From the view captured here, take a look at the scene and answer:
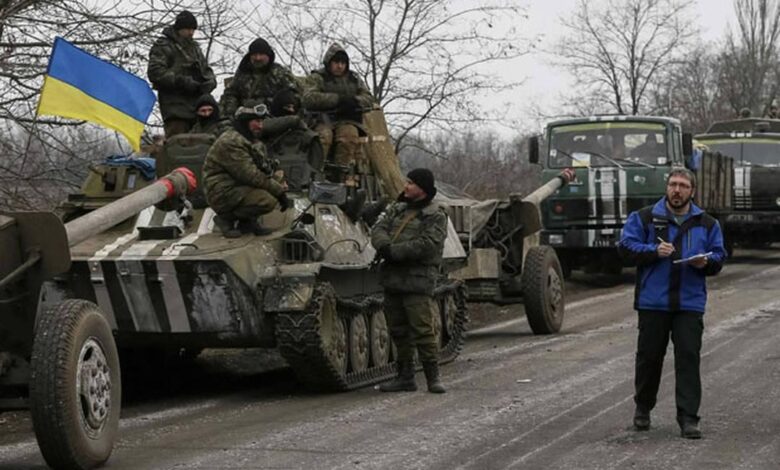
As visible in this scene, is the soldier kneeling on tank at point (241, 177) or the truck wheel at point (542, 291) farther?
the truck wheel at point (542, 291)

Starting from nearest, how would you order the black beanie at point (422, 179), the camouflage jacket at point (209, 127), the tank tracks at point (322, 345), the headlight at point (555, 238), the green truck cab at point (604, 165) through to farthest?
the tank tracks at point (322, 345) < the black beanie at point (422, 179) < the camouflage jacket at point (209, 127) < the green truck cab at point (604, 165) < the headlight at point (555, 238)

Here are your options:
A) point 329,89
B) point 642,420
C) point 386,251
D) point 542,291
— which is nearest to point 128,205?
point 386,251

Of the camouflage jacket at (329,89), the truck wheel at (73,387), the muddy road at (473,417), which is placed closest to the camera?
the truck wheel at (73,387)

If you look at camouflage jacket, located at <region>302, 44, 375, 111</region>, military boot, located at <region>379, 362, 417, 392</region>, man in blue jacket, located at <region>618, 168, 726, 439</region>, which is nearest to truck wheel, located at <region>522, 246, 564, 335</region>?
camouflage jacket, located at <region>302, 44, 375, 111</region>

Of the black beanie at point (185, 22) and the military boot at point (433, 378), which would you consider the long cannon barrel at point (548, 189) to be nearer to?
the black beanie at point (185, 22)

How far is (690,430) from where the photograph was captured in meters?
8.49

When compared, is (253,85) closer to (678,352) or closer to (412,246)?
(412,246)

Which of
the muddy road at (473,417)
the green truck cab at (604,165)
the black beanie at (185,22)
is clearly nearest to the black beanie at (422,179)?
the muddy road at (473,417)

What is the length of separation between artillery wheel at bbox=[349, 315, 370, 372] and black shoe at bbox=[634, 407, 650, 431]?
3278 mm

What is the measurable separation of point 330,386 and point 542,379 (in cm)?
163

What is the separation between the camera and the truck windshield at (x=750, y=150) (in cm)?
2752

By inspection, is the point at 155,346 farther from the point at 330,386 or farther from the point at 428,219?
the point at 428,219

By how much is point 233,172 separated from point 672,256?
379cm

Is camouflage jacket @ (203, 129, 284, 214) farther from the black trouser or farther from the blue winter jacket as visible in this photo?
the black trouser
